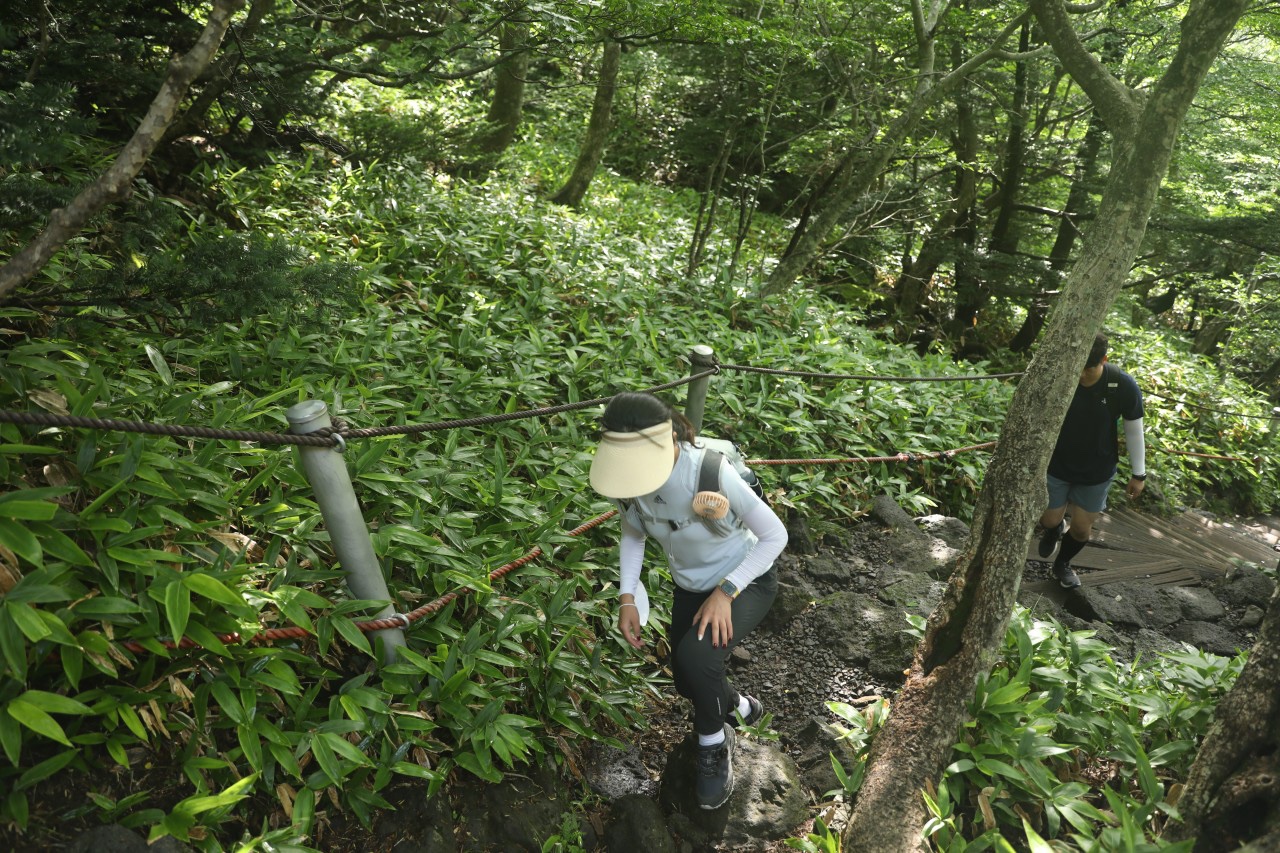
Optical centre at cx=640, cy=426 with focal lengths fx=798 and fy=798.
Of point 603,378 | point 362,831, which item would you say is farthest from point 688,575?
point 603,378

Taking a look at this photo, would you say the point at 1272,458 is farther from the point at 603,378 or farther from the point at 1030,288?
the point at 603,378

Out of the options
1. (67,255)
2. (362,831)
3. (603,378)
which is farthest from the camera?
(603,378)

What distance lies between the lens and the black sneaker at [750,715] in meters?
3.39

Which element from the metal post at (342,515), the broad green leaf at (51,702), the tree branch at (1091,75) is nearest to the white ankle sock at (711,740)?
the metal post at (342,515)

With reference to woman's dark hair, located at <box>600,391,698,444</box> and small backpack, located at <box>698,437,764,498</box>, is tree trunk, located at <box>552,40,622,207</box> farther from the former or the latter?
woman's dark hair, located at <box>600,391,698,444</box>

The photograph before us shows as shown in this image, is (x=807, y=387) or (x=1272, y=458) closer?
(x=807, y=387)

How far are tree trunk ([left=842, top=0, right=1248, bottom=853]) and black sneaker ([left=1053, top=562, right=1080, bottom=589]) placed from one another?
291 cm

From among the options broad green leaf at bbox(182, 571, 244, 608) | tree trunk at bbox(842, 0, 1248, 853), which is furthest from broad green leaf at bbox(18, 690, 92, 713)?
tree trunk at bbox(842, 0, 1248, 853)

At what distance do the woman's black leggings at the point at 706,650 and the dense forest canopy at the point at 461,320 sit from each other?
527 mm

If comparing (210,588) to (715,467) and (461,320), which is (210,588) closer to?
(715,467)

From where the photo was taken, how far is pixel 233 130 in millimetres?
6180

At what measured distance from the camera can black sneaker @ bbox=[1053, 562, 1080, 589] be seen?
5344mm

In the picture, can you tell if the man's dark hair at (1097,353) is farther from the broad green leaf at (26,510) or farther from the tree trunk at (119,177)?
the broad green leaf at (26,510)

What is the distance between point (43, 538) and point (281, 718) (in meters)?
0.86
